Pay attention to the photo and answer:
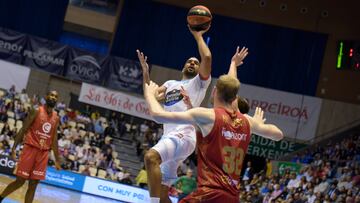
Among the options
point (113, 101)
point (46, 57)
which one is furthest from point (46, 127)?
point (46, 57)

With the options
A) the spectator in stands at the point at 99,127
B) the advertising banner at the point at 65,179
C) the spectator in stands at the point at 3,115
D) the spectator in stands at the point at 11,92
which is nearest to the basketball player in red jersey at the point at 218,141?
the advertising banner at the point at 65,179

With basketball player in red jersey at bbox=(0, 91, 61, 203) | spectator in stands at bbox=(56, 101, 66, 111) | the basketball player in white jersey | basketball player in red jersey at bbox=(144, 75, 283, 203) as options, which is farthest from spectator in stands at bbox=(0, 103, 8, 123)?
basketball player in red jersey at bbox=(144, 75, 283, 203)

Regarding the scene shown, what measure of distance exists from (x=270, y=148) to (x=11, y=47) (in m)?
11.4

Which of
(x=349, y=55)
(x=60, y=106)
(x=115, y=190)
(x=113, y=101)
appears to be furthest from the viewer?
(x=113, y=101)

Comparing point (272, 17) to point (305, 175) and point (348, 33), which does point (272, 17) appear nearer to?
point (348, 33)

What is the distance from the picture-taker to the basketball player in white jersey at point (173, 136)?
19.1 ft

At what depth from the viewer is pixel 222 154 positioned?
14.4 feet

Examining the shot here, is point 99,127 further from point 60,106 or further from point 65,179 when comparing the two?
point 65,179

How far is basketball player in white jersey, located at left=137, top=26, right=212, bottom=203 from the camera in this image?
19.1ft

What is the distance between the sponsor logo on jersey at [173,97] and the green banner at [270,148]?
58.3 ft

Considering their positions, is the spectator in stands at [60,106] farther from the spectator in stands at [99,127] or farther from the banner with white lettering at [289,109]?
the banner with white lettering at [289,109]

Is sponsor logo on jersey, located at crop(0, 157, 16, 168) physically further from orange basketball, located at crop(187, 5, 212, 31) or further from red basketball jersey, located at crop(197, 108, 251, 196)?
red basketball jersey, located at crop(197, 108, 251, 196)

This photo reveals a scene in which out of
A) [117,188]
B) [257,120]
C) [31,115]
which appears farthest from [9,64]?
[257,120]

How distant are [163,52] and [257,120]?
2149cm
